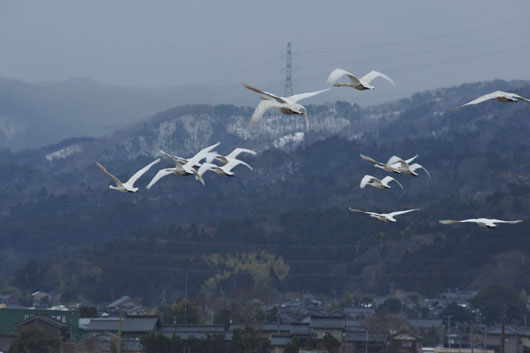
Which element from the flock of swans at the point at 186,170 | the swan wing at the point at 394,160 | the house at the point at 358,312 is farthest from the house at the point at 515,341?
the flock of swans at the point at 186,170

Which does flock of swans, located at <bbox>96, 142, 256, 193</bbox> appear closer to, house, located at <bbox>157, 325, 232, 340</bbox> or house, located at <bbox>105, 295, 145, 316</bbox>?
house, located at <bbox>157, 325, 232, 340</bbox>

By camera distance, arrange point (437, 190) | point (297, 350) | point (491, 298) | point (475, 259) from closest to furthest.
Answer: point (297, 350) → point (491, 298) → point (475, 259) → point (437, 190)

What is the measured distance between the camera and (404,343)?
227 feet

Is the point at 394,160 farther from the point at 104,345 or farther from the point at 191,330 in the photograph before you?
the point at 191,330

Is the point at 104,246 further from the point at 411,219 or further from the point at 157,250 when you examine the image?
the point at 411,219

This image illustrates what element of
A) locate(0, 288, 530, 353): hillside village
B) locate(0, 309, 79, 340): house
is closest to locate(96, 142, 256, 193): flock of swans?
locate(0, 288, 530, 353): hillside village

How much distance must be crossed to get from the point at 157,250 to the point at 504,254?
53096mm

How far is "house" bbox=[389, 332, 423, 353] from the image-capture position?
68.4 m

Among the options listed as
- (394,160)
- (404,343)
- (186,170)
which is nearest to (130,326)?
(404,343)

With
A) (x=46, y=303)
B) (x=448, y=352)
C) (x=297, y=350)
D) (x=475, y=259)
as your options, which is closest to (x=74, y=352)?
(x=297, y=350)

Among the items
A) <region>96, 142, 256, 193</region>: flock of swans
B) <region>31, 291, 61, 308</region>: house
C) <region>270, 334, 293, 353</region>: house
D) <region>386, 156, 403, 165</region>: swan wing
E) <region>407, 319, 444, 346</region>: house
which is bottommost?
<region>31, 291, 61, 308</region>: house

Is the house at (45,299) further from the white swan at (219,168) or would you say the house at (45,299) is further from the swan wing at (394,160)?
the swan wing at (394,160)

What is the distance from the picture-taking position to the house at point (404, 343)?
68.4 meters

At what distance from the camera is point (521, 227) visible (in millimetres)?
124688
